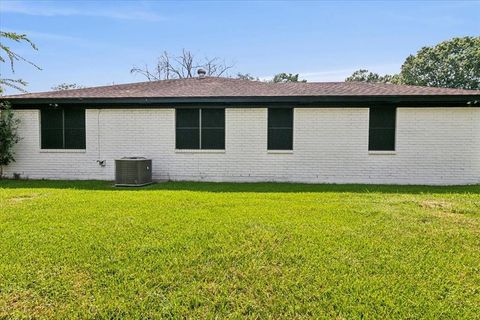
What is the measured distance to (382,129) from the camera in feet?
32.0

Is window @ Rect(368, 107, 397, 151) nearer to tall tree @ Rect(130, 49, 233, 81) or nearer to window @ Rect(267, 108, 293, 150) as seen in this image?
window @ Rect(267, 108, 293, 150)

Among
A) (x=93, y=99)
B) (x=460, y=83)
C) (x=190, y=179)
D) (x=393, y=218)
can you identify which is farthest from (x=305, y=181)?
(x=460, y=83)

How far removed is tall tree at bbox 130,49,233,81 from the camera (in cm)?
3494

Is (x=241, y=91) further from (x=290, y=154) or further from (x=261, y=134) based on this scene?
(x=290, y=154)

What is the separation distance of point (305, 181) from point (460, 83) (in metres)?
32.2

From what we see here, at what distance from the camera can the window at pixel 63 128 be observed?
10.5 meters

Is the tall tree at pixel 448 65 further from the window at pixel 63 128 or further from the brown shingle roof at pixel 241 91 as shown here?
the window at pixel 63 128

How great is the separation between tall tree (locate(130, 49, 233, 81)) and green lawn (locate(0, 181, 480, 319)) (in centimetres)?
3043

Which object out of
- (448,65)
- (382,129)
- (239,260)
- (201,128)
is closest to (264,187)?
(201,128)

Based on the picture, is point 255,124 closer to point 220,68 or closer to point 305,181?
point 305,181

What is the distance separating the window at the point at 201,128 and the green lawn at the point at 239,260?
3973 mm

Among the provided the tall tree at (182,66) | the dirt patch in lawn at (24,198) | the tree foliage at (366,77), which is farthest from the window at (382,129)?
the tree foliage at (366,77)

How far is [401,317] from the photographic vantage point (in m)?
2.59

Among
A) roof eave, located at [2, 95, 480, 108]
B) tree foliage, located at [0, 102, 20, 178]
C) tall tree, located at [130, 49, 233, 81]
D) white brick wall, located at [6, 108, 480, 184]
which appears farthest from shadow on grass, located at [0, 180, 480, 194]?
tall tree, located at [130, 49, 233, 81]
